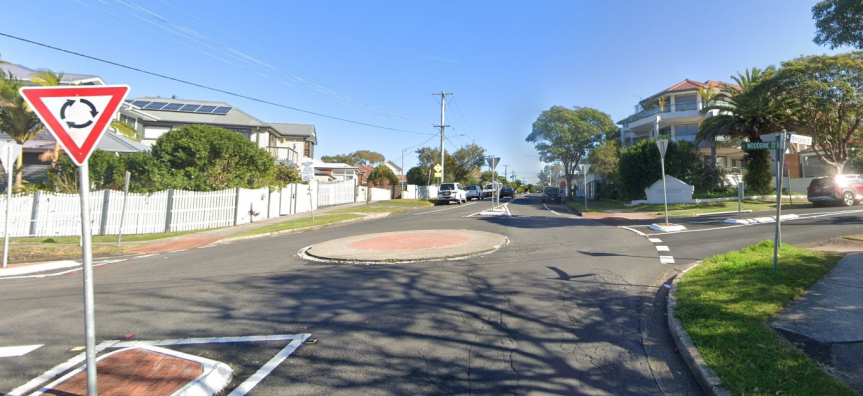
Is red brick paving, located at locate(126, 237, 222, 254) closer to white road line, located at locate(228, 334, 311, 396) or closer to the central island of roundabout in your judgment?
the central island of roundabout

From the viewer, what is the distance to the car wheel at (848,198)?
65.8 feet

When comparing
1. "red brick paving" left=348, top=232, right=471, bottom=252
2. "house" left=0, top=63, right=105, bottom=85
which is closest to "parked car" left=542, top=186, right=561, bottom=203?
"red brick paving" left=348, top=232, right=471, bottom=252

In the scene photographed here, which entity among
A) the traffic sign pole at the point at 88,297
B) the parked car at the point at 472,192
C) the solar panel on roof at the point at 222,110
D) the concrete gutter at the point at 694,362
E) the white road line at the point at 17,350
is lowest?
the white road line at the point at 17,350

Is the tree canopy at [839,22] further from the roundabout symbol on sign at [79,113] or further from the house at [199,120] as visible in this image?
the house at [199,120]

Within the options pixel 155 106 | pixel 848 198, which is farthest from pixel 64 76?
pixel 848 198

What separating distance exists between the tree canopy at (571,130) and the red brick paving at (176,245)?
1786 inches

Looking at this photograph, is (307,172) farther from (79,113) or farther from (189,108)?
(189,108)


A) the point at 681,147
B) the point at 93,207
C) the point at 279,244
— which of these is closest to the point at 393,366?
the point at 279,244

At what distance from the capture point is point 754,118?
84.3ft

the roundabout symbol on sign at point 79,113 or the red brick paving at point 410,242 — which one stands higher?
the roundabout symbol on sign at point 79,113

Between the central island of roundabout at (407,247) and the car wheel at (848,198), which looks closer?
the central island of roundabout at (407,247)

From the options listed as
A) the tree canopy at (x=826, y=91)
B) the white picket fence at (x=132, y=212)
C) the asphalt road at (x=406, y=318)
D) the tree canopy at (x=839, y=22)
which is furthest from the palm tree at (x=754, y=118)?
the white picket fence at (x=132, y=212)

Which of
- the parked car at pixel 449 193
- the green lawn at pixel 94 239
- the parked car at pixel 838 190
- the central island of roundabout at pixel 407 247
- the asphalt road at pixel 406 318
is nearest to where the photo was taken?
the asphalt road at pixel 406 318

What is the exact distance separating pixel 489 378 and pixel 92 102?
3.77 meters
